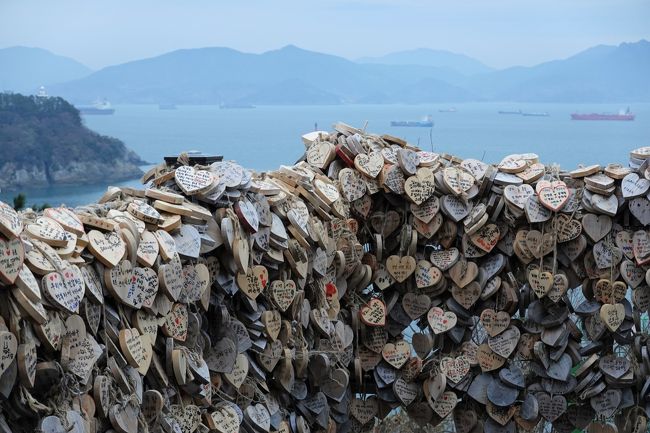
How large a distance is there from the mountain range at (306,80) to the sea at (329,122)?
43cm

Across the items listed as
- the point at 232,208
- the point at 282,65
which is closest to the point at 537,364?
the point at 232,208

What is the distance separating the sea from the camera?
935 centimetres

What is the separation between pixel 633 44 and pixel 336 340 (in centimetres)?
1125

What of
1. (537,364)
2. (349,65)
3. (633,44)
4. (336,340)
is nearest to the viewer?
(336,340)

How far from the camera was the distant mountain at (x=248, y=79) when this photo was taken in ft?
52.4

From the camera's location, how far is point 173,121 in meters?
19.2

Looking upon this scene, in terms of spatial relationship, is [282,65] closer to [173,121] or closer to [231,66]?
[231,66]

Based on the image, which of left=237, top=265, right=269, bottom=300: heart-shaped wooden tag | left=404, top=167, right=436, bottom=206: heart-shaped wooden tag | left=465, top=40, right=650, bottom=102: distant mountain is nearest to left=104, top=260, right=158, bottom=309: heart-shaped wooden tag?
left=237, top=265, right=269, bottom=300: heart-shaped wooden tag

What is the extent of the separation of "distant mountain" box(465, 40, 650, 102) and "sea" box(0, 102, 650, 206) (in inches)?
17.3

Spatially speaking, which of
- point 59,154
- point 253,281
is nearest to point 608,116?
point 59,154

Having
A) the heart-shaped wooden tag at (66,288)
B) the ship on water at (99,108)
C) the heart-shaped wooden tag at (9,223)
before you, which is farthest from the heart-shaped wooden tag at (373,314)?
the ship on water at (99,108)

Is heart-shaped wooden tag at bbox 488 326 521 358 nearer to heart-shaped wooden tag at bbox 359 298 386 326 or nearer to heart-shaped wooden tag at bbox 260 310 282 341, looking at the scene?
heart-shaped wooden tag at bbox 359 298 386 326

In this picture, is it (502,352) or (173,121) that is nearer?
(502,352)

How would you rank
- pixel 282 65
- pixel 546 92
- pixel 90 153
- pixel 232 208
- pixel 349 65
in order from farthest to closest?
pixel 349 65 → pixel 282 65 → pixel 546 92 → pixel 90 153 → pixel 232 208
